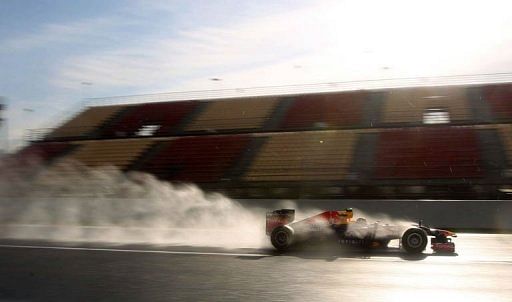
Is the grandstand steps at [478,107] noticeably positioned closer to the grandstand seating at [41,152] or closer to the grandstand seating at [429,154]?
the grandstand seating at [429,154]

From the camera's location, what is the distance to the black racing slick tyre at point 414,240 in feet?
34.2

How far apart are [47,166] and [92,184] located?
247 inches

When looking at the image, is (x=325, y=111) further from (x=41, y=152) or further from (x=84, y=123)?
(x=41, y=152)

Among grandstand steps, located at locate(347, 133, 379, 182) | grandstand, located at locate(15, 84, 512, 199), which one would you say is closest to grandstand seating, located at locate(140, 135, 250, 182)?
grandstand, located at locate(15, 84, 512, 199)

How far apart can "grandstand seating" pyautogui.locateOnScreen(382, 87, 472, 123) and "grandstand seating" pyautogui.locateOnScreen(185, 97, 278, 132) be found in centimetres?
773

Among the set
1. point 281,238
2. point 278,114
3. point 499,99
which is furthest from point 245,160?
point 281,238

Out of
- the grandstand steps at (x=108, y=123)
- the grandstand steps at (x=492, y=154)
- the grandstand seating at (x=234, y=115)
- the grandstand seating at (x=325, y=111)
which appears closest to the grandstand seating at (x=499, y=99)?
the grandstand steps at (x=492, y=154)

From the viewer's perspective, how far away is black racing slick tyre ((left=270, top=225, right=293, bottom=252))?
438 inches

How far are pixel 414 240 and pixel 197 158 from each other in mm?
18596

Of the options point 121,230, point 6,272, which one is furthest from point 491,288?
point 121,230

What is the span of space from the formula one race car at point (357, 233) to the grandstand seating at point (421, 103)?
18779 mm

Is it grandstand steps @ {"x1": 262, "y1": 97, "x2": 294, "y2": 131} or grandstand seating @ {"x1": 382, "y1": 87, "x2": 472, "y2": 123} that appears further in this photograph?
grandstand steps @ {"x1": 262, "y1": 97, "x2": 294, "y2": 131}

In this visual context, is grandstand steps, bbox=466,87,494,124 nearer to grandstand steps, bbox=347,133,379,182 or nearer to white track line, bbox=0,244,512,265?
grandstand steps, bbox=347,133,379,182

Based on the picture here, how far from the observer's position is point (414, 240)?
413 inches
